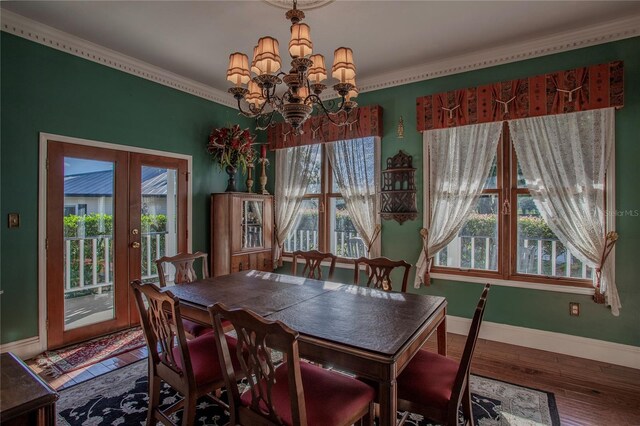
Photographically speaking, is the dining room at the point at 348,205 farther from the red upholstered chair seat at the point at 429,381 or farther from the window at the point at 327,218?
the window at the point at 327,218

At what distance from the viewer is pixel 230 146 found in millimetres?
4398

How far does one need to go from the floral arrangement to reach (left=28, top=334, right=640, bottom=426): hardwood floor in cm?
248

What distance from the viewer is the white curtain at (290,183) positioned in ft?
15.4

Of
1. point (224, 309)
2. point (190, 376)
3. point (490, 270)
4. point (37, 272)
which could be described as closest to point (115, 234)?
point (37, 272)

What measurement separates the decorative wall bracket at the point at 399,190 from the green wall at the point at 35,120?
9.21ft

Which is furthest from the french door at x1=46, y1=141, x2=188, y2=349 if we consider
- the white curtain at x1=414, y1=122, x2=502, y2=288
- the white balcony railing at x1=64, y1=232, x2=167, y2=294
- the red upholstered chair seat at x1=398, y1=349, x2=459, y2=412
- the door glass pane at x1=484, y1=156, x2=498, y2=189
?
the door glass pane at x1=484, y1=156, x2=498, y2=189

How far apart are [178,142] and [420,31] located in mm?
3077

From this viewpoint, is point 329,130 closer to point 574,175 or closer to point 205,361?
point 574,175

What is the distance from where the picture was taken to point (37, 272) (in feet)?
9.99

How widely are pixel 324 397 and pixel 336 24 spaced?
2.90 m

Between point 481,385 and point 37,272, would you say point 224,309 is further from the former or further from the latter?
point 37,272

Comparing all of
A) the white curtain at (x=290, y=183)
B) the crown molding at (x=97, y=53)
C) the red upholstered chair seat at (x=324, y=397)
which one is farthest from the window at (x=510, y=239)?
the crown molding at (x=97, y=53)

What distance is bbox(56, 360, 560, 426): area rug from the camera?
2.16m

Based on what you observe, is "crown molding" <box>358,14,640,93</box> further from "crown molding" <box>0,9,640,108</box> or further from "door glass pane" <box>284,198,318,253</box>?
"door glass pane" <box>284,198,318,253</box>
